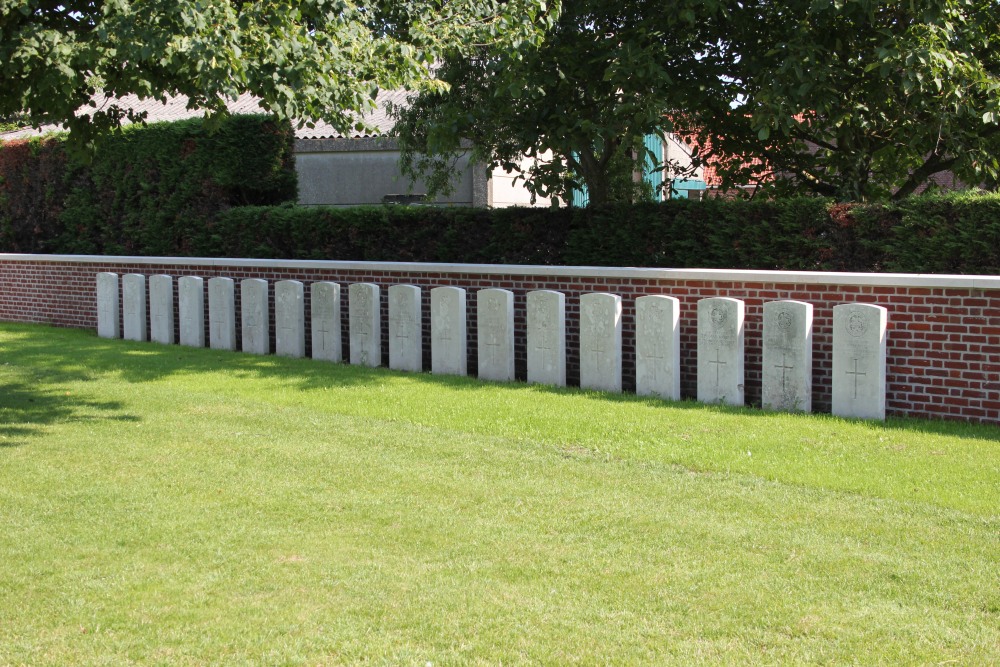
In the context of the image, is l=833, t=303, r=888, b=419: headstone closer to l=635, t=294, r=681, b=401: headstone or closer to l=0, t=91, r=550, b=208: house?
l=635, t=294, r=681, b=401: headstone

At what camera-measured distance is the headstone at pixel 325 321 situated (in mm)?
11891

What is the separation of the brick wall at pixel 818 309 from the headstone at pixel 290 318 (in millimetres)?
354

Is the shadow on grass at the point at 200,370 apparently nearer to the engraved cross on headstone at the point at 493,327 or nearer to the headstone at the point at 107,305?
the headstone at the point at 107,305

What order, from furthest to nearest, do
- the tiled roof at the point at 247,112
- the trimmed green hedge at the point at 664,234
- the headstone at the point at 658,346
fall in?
the tiled roof at the point at 247,112
the trimmed green hedge at the point at 664,234
the headstone at the point at 658,346

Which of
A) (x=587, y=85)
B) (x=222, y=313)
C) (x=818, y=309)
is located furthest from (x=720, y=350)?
(x=222, y=313)

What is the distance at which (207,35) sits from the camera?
7410 millimetres

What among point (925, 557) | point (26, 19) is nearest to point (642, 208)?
point (26, 19)

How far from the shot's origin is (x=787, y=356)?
876 centimetres

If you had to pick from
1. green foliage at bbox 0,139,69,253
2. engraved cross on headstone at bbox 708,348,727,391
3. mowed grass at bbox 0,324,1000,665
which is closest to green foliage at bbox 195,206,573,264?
engraved cross on headstone at bbox 708,348,727,391

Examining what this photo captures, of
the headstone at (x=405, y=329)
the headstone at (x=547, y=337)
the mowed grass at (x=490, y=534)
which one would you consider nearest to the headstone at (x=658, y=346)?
the mowed grass at (x=490, y=534)

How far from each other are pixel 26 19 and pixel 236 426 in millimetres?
3659

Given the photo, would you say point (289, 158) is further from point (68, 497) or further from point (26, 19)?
point (68, 497)

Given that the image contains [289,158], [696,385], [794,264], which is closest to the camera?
[696,385]

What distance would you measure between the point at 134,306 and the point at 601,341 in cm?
719
